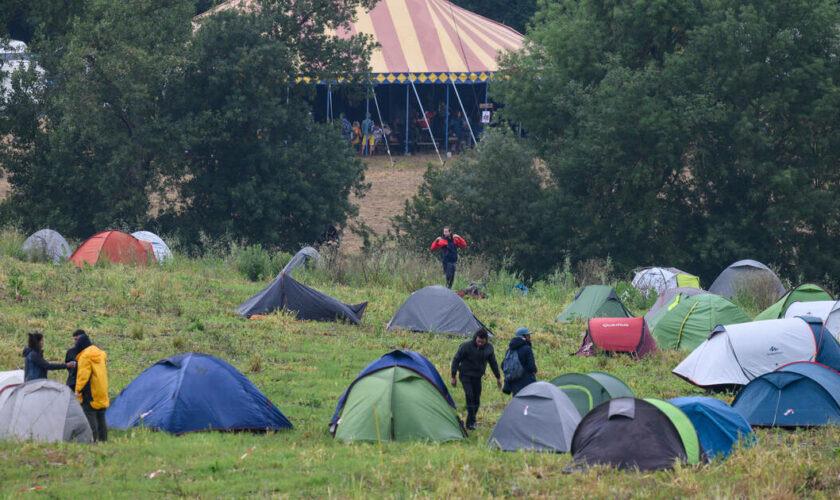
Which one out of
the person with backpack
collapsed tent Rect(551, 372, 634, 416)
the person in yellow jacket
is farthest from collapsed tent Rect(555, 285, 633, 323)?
the person in yellow jacket

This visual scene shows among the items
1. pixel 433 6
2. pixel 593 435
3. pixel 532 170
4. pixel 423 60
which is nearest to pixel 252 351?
pixel 593 435

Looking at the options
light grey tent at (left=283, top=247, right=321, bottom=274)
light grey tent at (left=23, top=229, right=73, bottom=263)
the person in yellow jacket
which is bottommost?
light grey tent at (left=283, top=247, right=321, bottom=274)

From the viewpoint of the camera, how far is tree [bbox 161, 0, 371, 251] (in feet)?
98.5

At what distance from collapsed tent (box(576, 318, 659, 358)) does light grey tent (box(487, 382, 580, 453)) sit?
5.84 m

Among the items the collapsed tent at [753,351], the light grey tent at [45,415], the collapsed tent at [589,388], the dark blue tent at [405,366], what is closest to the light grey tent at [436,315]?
the collapsed tent at [753,351]

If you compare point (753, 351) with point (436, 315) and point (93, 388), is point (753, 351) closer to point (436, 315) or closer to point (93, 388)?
point (436, 315)

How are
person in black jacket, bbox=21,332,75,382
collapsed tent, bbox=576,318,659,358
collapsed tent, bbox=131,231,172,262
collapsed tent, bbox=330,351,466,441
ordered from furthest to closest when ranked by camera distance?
collapsed tent, bbox=131,231,172,262 → collapsed tent, bbox=576,318,659,358 → collapsed tent, bbox=330,351,466,441 → person in black jacket, bbox=21,332,75,382

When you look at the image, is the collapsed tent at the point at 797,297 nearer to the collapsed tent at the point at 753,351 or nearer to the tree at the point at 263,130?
the collapsed tent at the point at 753,351

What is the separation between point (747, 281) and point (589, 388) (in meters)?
14.3

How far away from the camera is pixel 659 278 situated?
25219mm

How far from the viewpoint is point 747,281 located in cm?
2527

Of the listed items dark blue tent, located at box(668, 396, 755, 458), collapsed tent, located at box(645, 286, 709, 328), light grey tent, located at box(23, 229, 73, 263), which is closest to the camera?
dark blue tent, located at box(668, 396, 755, 458)

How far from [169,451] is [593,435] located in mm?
4526

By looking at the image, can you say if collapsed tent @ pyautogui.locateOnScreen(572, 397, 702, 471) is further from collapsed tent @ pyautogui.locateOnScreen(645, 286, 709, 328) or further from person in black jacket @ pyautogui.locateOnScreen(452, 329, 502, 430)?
collapsed tent @ pyautogui.locateOnScreen(645, 286, 709, 328)
